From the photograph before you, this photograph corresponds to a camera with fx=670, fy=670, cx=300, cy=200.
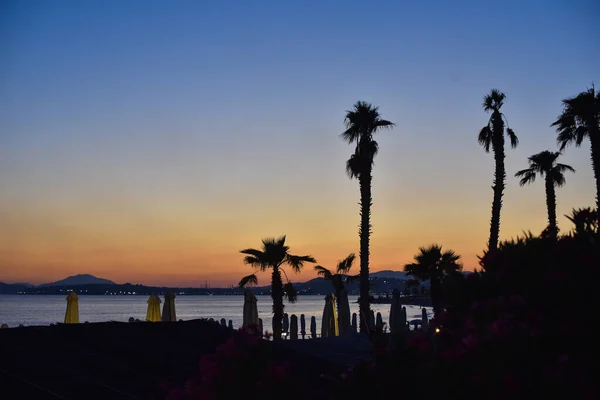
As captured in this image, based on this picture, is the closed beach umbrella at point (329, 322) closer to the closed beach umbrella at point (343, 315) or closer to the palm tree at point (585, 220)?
the closed beach umbrella at point (343, 315)

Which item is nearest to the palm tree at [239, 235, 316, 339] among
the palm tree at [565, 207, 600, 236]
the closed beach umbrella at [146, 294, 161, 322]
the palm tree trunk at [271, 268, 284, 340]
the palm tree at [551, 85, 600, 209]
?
the palm tree trunk at [271, 268, 284, 340]

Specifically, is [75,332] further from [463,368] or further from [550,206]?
[550,206]

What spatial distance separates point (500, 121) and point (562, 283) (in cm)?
2839

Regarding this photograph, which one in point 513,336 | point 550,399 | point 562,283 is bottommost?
point 550,399

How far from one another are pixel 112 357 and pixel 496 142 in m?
25.1

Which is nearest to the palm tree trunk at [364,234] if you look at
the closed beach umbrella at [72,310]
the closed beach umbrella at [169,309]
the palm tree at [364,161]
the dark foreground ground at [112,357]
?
the palm tree at [364,161]

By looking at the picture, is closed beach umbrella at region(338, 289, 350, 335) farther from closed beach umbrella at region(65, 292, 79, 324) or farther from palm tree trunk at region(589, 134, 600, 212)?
palm tree trunk at region(589, 134, 600, 212)

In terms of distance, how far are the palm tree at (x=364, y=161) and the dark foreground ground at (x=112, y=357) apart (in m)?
15.2

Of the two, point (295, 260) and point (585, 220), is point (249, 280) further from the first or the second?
point (585, 220)

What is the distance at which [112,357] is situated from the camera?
10.0 metres

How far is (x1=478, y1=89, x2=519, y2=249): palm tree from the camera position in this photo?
30891 mm

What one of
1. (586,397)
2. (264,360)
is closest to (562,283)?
(586,397)

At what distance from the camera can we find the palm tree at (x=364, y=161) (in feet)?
91.7

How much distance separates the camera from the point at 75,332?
1073cm
